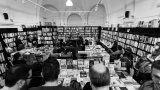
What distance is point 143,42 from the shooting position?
4.81 m

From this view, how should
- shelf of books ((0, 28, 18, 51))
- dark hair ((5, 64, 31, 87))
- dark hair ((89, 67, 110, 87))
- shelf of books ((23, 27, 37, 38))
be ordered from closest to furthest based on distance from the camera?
dark hair ((89, 67, 110, 87))
dark hair ((5, 64, 31, 87))
shelf of books ((0, 28, 18, 51))
shelf of books ((23, 27, 37, 38))

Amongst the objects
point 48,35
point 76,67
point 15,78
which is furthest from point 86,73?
point 48,35

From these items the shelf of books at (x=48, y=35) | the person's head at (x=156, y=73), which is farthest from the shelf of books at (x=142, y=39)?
the shelf of books at (x=48, y=35)

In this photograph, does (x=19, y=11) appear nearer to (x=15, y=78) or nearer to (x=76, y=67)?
(x=76, y=67)

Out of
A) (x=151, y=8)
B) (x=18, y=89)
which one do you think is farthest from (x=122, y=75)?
(x=151, y=8)

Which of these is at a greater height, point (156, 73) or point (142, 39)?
point (142, 39)

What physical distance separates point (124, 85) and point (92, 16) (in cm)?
1457

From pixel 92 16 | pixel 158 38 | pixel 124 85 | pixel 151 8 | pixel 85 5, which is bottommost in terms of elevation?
pixel 124 85

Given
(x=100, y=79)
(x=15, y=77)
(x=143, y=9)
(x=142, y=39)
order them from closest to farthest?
(x=100, y=79) < (x=15, y=77) < (x=142, y=39) < (x=143, y=9)

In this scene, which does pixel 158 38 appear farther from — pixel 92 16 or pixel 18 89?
pixel 92 16

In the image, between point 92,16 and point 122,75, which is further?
point 92,16

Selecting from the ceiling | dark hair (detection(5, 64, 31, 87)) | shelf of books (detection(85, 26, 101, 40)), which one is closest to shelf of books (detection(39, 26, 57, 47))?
shelf of books (detection(85, 26, 101, 40))

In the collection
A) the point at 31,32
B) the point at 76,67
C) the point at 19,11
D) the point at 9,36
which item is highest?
the point at 19,11

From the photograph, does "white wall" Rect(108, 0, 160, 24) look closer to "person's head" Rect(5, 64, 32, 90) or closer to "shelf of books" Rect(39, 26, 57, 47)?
"person's head" Rect(5, 64, 32, 90)
